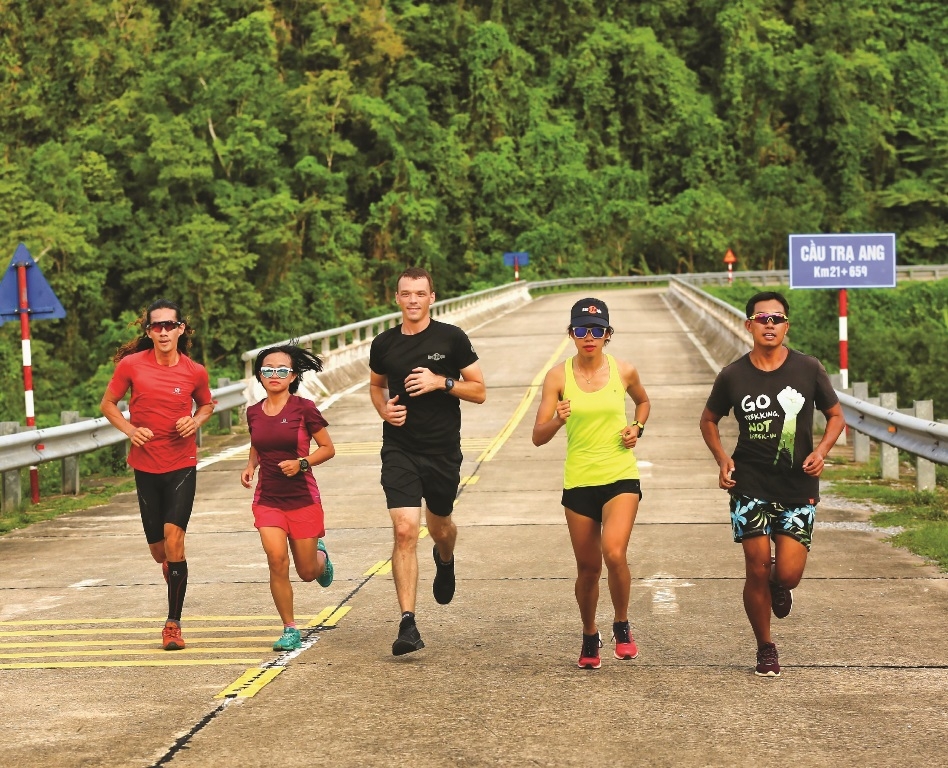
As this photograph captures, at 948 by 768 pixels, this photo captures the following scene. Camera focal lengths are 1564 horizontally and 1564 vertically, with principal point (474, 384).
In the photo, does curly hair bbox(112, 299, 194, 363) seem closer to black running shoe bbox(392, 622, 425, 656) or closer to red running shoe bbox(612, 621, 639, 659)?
black running shoe bbox(392, 622, 425, 656)

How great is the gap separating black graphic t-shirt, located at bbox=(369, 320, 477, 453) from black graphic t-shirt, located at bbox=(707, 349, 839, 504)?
1.61 metres

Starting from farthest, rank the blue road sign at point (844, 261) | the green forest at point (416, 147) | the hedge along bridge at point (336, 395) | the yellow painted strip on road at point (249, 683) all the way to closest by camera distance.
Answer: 1. the green forest at point (416, 147)
2. the blue road sign at point (844, 261)
3. the hedge along bridge at point (336, 395)
4. the yellow painted strip on road at point (249, 683)

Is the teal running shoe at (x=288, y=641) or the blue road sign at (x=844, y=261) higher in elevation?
the blue road sign at (x=844, y=261)

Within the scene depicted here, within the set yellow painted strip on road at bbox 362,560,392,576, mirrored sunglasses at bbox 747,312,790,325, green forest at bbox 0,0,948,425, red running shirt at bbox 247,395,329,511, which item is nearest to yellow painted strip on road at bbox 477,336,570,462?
yellow painted strip on road at bbox 362,560,392,576

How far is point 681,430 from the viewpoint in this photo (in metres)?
21.7

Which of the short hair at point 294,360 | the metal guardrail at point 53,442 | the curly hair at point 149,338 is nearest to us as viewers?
the short hair at point 294,360

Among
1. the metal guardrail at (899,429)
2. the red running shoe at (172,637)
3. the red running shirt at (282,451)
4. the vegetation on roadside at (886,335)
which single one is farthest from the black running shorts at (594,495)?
the vegetation on roadside at (886,335)

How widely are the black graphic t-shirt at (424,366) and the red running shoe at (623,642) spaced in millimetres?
1452

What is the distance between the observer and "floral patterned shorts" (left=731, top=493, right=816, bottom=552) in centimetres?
770

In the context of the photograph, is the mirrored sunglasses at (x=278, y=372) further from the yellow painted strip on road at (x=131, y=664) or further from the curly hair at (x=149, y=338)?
the yellow painted strip on road at (x=131, y=664)

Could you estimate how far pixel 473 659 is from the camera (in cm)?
812

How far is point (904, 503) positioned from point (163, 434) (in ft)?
25.8

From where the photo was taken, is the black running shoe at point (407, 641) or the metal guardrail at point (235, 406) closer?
the black running shoe at point (407, 641)

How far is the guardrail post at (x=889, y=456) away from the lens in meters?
16.1
